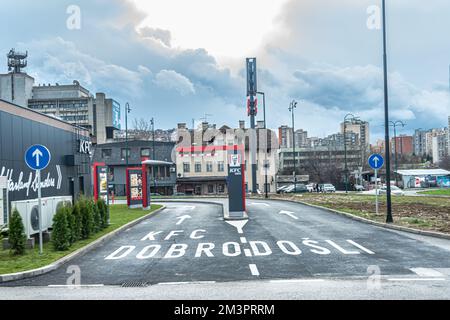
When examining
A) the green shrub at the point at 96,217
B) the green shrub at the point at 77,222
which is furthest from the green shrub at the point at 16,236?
the green shrub at the point at 96,217

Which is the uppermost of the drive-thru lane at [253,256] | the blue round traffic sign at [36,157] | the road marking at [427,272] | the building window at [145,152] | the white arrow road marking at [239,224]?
the building window at [145,152]

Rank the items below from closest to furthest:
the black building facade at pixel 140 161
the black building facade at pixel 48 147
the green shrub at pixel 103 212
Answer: the green shrub at pixel 103 212 < the black building facade at pixel 48 147 < the black building facade at pixel 140 161

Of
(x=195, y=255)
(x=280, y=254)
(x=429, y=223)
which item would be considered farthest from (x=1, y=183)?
(x=429, y=223)

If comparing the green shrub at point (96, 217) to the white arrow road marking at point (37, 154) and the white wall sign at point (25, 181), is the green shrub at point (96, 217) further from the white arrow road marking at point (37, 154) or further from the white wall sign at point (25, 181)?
the white arrow road marking at point (37, 154)

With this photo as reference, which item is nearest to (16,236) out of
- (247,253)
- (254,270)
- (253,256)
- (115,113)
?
(247,253)

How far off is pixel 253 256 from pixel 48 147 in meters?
16.6

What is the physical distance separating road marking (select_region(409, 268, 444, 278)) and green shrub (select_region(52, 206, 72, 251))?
9.61m

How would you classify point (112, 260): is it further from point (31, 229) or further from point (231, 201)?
point (231, 201)

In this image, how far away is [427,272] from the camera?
1008cm

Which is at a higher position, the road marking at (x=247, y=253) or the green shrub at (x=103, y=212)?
the green shrub at (x=103, y=212)

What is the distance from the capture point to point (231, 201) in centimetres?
2377

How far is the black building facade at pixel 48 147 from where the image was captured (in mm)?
19547
